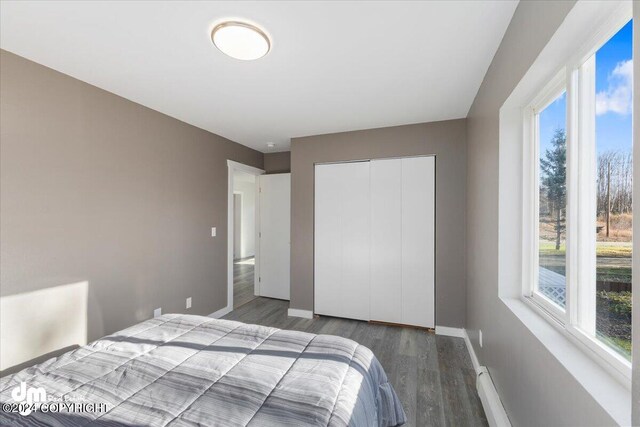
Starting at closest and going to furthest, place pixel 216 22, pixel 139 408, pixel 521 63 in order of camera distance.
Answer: pixel 139 408
pixel 521 63
pixel 216 22

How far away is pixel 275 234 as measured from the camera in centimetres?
448

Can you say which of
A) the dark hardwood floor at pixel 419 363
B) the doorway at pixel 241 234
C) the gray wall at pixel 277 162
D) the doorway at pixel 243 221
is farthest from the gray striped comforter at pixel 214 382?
the doorway at pixel 243 221

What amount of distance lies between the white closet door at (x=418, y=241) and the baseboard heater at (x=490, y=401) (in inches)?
46.7

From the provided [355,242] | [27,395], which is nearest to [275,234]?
[355,242]

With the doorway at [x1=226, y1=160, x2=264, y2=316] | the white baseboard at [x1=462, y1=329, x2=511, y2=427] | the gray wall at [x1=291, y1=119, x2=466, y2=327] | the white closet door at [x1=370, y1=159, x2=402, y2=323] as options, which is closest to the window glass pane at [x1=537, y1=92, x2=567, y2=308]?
the white baseboard at [x1=462, y1=329, x2=511, y2=427]

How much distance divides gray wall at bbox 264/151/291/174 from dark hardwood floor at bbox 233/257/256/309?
216cm

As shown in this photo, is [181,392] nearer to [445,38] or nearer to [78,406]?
[78,406]

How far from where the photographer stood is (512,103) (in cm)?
169

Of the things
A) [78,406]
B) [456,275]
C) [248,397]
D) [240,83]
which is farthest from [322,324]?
[240,83]

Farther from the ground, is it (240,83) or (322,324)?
(240,83)

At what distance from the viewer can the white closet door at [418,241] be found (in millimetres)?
3186

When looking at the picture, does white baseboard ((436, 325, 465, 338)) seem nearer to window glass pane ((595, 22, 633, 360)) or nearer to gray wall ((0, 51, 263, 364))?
window glass pane ((595, 22, 633, 360))

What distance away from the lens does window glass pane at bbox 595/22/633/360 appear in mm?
883

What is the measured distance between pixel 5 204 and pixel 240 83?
1.80m
